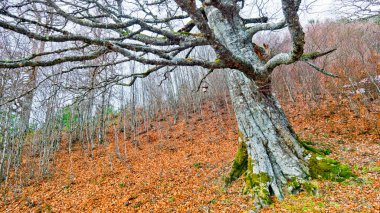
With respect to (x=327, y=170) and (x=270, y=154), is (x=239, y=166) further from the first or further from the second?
(x=327, y=170)

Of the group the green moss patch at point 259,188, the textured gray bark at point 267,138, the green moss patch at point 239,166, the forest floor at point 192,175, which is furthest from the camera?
the green moss patch at point 239,166

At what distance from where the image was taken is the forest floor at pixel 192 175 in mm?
3176

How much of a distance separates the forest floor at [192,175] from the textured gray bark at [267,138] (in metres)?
0.38

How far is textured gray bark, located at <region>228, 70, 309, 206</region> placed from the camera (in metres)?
3.49

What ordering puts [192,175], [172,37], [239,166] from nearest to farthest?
1. [172,37]
2. [239,166]
3. [192,175]

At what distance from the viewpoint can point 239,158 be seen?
4422 mm

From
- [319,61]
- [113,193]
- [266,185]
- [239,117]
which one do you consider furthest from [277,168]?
[319,61]

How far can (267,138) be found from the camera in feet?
12.4

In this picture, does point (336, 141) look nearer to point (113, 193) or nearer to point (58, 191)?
point (113, 193)

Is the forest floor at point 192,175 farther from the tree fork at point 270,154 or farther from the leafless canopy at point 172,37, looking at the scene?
the leafless canopy at point 172,37

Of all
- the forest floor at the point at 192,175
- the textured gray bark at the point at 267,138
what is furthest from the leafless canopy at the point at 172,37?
the forest floor at the point at 192,175

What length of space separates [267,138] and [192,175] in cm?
306

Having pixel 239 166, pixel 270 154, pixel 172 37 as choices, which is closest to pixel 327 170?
pixel 270 154

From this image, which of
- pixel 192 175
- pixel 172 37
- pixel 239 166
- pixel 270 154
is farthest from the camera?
pixel 192 175
